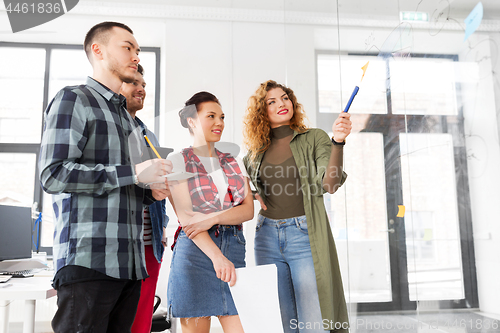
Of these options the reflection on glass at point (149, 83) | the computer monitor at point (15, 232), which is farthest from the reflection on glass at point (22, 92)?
the computer monitor at point (15, 232)

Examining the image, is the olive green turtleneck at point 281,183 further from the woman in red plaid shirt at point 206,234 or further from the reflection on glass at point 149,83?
the reflection on glass at point 149,83

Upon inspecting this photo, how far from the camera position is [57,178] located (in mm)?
932

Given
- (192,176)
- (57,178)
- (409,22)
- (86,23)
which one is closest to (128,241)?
(57,178)

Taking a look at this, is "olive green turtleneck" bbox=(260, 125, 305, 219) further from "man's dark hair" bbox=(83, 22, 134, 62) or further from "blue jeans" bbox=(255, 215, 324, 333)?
"man's dark hair" bbox=(83, 22, 134, 62)

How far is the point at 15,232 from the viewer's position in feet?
6.42

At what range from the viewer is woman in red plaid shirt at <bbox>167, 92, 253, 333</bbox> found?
4.09 feet

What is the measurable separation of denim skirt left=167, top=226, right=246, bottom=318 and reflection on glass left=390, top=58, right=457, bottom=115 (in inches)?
38.2

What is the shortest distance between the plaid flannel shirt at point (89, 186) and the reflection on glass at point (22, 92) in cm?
289

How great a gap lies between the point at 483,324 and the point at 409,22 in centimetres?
124

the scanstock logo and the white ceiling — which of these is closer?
the white ceiling

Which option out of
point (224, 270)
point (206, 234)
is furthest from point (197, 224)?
point (224, 270)

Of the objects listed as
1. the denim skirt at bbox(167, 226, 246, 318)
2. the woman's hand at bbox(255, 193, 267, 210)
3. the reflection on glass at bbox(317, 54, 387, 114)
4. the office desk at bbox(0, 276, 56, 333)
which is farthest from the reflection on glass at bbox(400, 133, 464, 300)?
the office desk at bbox(0, 276, 56, 333)

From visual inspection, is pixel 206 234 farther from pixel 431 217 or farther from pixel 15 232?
pixel 15 232

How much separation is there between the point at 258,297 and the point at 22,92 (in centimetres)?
345
